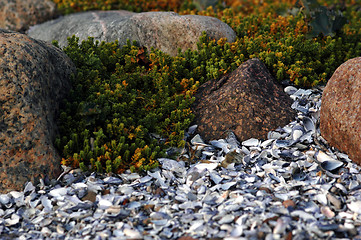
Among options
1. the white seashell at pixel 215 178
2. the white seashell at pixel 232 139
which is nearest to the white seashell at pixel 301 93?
the white seashell at pixel 232 139

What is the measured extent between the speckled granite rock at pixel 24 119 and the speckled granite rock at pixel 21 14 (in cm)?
535

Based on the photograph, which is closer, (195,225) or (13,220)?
(195,225)

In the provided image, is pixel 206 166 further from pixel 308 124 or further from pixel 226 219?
pixel 308 124

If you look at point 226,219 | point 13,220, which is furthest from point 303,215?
point 13,220

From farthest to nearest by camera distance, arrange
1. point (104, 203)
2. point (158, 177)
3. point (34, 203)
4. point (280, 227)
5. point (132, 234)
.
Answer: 1. point (158, 177)
2. point (34, 203)
3. point (104, 203)
4. point (132, 234)
5. point (280, 227)

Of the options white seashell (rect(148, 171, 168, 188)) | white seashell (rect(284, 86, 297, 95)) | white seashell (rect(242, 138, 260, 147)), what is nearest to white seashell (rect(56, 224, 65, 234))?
white seashell (rect(148, 171, 168, 188))

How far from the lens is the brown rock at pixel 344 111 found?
400 centimetres

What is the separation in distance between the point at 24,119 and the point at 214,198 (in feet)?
6.96

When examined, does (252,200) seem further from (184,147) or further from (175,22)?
(175,22)

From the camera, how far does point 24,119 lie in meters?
3.87

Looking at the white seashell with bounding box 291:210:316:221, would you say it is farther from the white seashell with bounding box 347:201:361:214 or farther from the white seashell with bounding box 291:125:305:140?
the white seashell with bounding box 291:125:305:140

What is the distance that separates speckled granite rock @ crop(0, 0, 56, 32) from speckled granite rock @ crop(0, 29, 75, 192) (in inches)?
211

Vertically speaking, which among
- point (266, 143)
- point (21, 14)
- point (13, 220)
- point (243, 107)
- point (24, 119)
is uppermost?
point (21, 14)

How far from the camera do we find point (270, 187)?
3734 millimetres
